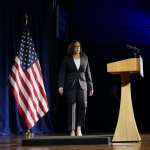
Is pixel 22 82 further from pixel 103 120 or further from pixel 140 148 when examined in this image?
pixel 103 120

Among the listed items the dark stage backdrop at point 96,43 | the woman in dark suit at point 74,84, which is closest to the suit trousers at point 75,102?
the woman in dark suit at point 74,84

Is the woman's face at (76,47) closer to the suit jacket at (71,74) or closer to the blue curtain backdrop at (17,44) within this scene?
the suit jacket at (71,74)

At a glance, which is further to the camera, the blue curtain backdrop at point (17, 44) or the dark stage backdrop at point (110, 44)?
the dark stage backdrop at point (110, 44)

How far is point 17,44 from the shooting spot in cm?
820

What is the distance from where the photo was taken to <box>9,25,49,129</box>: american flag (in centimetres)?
614

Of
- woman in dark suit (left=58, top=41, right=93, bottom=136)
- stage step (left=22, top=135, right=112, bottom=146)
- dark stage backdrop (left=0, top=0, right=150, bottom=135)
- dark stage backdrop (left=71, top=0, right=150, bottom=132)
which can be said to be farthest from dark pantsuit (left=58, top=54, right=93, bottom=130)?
dark stage backdrop (left=71, top=0, right=150, bottom=132)

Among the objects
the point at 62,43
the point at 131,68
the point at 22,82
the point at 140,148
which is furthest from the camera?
the point at 62,43

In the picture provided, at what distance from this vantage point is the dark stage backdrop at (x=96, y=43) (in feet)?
28.3

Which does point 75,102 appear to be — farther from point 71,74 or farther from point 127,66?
point 127,66

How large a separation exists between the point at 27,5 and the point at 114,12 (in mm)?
1665

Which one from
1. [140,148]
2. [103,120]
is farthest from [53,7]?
[140,148]

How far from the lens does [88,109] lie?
8.85 m

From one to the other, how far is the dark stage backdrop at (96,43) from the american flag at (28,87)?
220 centimetres

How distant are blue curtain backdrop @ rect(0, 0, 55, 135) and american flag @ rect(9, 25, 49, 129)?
1.74m
